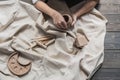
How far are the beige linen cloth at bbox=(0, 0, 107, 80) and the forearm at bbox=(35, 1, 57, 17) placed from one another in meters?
0.02

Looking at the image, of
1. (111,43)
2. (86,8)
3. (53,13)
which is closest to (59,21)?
(53,13)

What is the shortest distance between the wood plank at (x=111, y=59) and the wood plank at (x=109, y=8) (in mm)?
245

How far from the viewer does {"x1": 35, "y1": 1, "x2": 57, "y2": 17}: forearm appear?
1.56 m

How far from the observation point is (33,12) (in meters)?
1.61

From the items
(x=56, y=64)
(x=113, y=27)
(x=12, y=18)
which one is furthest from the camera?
(x=113, y=27)

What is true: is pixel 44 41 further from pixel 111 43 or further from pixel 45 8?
Answer: pixel 111 43

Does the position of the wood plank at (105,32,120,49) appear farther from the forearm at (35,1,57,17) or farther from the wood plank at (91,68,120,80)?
the forearm at (35,1,57,17)

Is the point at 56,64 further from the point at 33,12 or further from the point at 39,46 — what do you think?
the point at 33,12

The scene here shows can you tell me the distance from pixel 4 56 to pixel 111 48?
555mm

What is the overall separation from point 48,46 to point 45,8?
20 centimetres

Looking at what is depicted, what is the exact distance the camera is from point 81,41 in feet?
5.05

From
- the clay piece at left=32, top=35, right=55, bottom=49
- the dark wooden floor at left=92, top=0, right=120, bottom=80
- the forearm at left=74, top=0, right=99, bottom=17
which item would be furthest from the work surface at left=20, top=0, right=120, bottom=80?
the clay piece at left=32, top=35, right=55, bottom=49

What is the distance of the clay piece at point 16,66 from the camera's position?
146 centimetres

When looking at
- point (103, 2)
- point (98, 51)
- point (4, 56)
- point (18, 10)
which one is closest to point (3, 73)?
point (4, 56)
